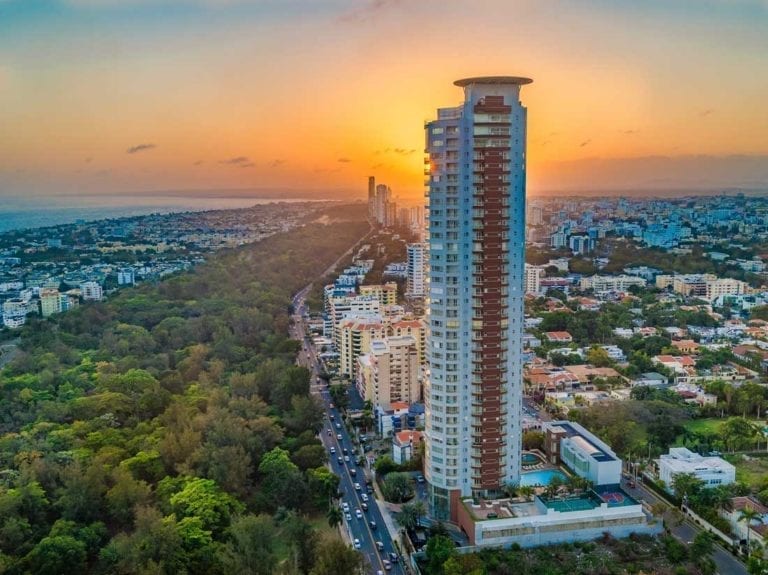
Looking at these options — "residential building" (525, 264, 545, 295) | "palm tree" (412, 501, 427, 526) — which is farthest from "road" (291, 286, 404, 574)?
"residential building" (525, 264, 545, 295)

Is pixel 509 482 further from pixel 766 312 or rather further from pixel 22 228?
pixel 22 228

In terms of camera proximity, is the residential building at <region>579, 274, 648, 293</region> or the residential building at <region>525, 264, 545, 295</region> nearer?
the residential building at <region>525, 264, 545, 295</region>

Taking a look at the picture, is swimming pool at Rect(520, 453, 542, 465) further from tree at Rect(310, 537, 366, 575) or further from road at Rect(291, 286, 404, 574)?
tree at Rect(310, 537, 366, 575)

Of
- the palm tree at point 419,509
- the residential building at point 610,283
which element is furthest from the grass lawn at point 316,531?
the residential building at point 610,283

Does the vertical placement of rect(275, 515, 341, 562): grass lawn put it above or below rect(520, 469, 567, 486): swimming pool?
below

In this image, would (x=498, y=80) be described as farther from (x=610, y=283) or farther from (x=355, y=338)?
(x=610, y=283)

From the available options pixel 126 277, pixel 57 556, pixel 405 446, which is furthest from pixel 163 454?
pixel 126 277

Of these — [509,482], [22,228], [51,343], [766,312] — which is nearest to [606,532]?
[509,482]
